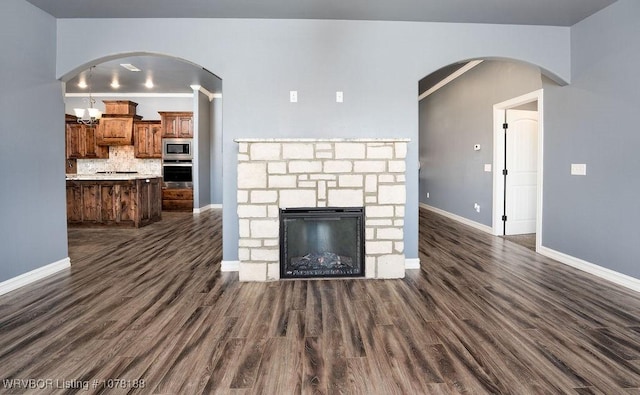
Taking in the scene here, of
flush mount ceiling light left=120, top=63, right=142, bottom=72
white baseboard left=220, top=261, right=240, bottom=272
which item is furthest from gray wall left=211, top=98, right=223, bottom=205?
white baseboard left=220, top=261, right=240, bottom=272

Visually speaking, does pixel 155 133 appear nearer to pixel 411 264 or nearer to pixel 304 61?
pixel 304 61

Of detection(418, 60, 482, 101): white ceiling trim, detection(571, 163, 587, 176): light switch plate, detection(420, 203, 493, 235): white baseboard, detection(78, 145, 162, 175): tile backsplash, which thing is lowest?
detection(420, 203, 493, 235): white baseboard

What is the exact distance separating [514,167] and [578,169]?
1.72 meters

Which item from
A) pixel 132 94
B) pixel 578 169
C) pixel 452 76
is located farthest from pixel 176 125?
pixel 578 169

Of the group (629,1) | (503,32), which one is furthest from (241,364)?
(629,1)

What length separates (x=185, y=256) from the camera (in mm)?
4285

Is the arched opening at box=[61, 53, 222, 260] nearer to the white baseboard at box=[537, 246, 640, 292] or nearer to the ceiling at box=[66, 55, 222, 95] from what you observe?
the ceiling at box=[66, 55, 222, 95]

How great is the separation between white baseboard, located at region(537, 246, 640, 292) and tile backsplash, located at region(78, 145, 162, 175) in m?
8.67

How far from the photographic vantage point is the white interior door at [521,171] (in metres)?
5.40

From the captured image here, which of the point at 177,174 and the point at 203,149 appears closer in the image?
the point at 177,174

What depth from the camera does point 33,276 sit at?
326 centimetres

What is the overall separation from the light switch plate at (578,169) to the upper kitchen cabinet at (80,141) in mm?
9840

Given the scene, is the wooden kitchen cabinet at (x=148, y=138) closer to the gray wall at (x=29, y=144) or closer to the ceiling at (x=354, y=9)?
the gray wall at (x=29, y=144)

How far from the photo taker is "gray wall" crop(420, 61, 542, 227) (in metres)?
5.17
